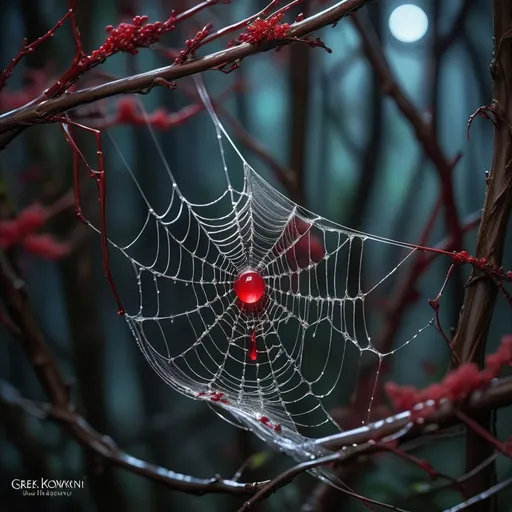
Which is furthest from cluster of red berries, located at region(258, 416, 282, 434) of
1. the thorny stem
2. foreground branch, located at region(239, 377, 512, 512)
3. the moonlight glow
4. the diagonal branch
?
the moonlight glow

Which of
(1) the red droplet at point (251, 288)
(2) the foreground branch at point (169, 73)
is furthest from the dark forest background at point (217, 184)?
(2) the foreground branch at point (169, 73)

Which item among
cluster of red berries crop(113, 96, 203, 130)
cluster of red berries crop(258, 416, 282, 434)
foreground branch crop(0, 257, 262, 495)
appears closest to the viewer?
cluster of red berries crop(258, 416, 282, 434)

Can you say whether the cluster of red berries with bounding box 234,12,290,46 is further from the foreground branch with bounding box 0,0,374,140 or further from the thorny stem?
the thorny stem

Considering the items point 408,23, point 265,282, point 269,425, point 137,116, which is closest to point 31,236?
point 137,116

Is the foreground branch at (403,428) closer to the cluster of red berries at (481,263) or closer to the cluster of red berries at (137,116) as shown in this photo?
the cluster of red berries at (481,263)

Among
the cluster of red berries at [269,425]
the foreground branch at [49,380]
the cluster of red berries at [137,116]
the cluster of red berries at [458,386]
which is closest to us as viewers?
the cluster of red berries at [458,386]

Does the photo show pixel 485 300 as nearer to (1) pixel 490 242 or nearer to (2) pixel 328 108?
(1) pixel 490 242

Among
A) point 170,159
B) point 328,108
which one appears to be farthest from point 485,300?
point 170,159
